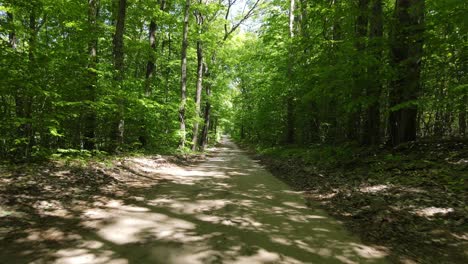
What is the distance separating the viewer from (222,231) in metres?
4.54

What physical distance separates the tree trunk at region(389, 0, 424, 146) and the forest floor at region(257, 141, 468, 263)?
72cm

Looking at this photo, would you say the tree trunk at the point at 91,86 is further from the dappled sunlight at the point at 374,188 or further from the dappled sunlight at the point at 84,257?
the dappled sunlight at the point at 374,188

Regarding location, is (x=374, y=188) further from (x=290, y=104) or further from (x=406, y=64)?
(x=290, y=104)

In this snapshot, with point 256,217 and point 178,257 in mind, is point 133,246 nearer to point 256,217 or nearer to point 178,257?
point 178,257

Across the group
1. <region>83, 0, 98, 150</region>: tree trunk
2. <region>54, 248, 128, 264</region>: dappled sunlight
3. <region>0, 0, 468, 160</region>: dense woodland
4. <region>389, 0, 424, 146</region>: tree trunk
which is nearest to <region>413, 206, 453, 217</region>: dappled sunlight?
<region>0, 0, 468, 160</region>: dense woodland

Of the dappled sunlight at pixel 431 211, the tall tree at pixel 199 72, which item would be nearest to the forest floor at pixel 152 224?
the dappled sunlight at pixel 431 211

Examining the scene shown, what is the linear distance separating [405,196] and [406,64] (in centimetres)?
424

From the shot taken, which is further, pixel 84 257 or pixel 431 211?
pixel 431 211

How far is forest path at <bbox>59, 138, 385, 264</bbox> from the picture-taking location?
145 inches

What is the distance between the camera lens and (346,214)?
230 inches

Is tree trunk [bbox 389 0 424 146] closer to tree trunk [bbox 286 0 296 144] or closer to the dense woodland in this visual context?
the dense woodland

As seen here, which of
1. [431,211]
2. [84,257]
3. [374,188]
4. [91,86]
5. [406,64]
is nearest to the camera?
[84,257]

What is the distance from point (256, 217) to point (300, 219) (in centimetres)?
81

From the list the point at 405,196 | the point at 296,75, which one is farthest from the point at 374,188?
the point at 296,75
